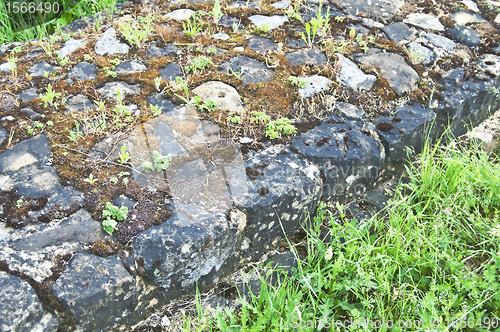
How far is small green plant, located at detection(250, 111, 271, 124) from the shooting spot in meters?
2.73

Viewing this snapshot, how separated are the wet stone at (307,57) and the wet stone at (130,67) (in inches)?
50.5

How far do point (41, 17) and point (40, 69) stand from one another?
5.81ft

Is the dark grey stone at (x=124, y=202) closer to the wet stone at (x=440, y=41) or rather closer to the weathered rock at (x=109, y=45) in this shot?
the weathered rock at (x=109, y=45)

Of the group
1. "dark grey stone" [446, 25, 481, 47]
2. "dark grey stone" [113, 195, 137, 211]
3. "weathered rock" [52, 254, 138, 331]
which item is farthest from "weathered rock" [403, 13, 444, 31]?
"weathered rock" [52, 254, 138, 331]

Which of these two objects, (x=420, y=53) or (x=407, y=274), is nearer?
(x=407, y=274)

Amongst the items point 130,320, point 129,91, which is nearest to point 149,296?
point 130,320

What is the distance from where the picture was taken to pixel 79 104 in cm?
281

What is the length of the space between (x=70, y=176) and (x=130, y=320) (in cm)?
94

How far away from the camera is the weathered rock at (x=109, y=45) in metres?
3.34

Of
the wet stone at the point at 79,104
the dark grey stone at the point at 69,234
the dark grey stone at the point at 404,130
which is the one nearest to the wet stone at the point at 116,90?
the wet stone at the point at 79,104

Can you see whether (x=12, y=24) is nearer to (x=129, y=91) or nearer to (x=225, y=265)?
(x=129, y=91)

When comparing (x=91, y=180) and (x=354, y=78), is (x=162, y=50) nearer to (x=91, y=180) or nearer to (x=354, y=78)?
(x=91, y=180)

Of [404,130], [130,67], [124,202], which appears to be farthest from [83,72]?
[404,130]

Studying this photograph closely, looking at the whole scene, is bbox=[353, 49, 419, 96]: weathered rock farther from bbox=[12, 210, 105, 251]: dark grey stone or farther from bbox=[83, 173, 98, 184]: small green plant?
bbox=[12, 210, 105, 251]: dark grey stone
